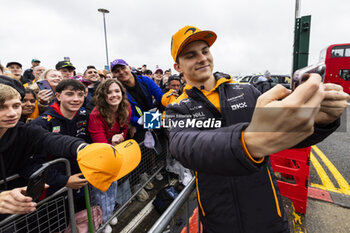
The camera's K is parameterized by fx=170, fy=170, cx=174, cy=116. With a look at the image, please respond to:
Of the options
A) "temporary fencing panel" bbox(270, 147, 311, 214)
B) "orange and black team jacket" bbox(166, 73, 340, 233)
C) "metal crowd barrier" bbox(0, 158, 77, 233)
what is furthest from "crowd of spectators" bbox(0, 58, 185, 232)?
"temporary fencing panel" bbox(270, 147, 311, 214)

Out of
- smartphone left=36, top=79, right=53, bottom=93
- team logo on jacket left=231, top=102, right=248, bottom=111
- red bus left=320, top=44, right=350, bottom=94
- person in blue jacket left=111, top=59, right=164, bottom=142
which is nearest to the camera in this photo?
team logo on jacket left=231, top=102, right=248, bottom=111

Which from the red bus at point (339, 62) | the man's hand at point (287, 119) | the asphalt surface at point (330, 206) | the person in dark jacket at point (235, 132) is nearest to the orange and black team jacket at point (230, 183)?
the person in dark jacket at point (235, 132)

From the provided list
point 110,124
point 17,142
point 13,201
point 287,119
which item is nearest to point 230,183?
point 287,119

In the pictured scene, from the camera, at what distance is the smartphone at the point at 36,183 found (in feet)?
4.04

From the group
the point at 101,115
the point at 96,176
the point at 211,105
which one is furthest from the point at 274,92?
the point at 101,115

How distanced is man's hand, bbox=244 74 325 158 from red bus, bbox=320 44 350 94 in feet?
49.9

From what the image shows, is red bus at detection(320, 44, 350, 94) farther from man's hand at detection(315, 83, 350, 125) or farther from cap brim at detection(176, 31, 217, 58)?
man's hand at detection(315, 83, 350, 125)

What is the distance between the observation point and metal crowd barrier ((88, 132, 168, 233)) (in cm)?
232

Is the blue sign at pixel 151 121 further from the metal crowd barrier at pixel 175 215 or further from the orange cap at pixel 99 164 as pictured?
the orange cap at pixel 99 164

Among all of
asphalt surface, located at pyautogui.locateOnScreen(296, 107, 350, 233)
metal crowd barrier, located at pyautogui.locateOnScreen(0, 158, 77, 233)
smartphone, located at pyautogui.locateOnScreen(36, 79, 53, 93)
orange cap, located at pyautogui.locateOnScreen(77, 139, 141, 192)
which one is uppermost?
smartphone, located at pyautogui.locateOnScreen(36, 79, 53, 93)

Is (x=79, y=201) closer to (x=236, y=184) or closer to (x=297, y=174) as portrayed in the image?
(x=236, y=184)

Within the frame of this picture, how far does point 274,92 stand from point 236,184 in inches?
29.3

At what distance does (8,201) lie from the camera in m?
1.22

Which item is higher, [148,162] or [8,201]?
[8,201]
